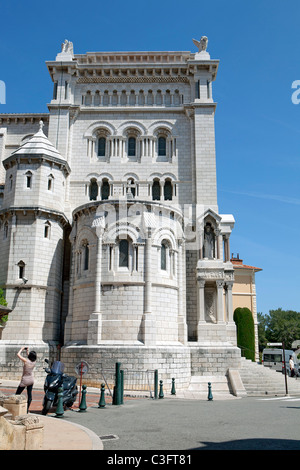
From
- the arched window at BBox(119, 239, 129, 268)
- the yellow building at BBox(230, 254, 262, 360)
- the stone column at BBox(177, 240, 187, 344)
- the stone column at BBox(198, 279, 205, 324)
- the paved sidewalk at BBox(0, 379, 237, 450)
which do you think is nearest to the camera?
the paved sidewalk at BBox(0, 379, 237, 450)

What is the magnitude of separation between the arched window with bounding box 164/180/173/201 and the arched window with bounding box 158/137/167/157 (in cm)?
253

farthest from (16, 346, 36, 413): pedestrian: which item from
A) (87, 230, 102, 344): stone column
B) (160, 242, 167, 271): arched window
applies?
(160, 242, 167, 271): arched window

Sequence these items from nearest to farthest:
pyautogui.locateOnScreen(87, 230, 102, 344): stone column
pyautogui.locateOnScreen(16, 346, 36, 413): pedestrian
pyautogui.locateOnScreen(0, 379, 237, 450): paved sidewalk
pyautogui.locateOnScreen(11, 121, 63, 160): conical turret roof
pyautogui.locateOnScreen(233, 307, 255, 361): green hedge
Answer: pyautogui.locateOnScreen(0, 379, 237, 450): paved sidewalk → pyautogui.locateOnScreen(16, 346, 36, 413): pedestrian → pyautogui.locateOnScreen(87, 230, 102, 344): stone column → pyautogui.locateOnScreen(11, 121, 63, 160): conical turret roof → pyautogui.locateOnScreen(233, 307, 255, 361): green hedge

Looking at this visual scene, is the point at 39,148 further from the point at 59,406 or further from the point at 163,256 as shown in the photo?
the point at 59,406

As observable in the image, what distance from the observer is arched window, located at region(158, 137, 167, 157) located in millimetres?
33938

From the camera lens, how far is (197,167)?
32.1 metres

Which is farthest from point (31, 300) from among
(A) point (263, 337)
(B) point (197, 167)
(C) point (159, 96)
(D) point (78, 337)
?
(A) point (263, 337)

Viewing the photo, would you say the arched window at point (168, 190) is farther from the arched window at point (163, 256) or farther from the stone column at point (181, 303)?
the arched window at point (163, 256)

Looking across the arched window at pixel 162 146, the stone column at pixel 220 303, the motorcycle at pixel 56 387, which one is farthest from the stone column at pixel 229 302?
the motorcycle at pixel 56 387

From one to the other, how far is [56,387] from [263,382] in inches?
618

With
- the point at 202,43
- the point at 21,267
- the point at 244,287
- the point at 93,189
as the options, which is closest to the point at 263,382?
the point at 21,267

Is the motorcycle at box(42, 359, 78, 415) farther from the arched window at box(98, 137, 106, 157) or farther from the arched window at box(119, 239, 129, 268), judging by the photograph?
the arched window at box(98, 137, 106, 157)

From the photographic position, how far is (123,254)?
2528 centimetres
